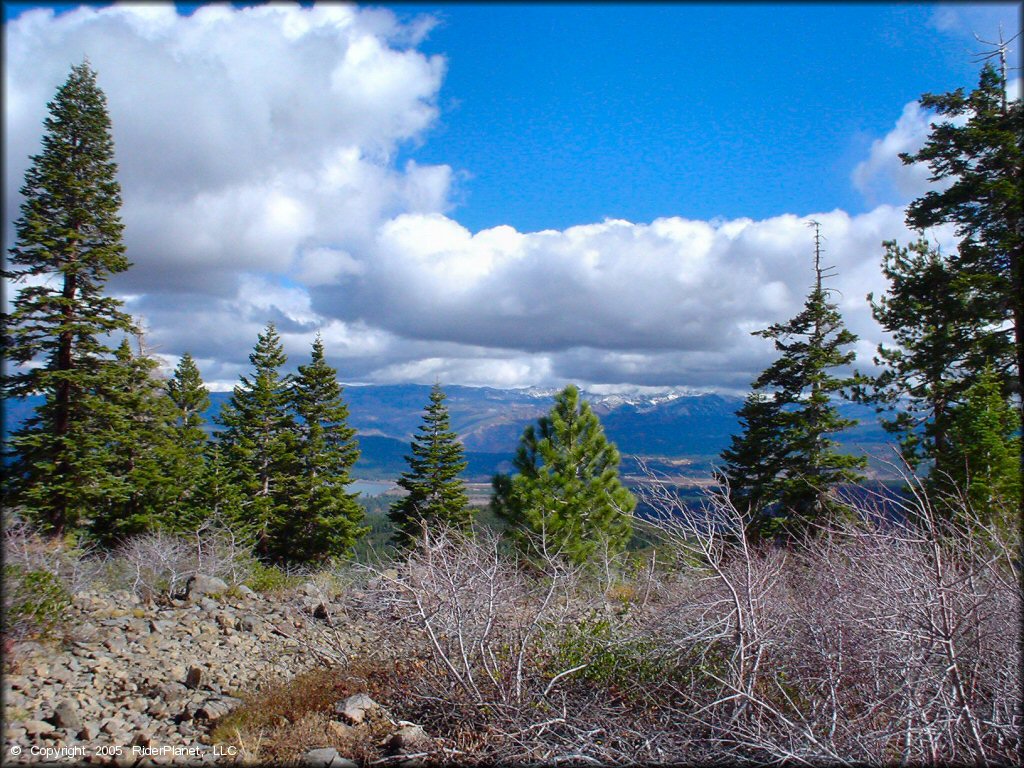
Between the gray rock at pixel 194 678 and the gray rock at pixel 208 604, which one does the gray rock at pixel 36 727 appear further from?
the gray rock at pixel 208 604

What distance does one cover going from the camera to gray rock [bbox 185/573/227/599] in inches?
471

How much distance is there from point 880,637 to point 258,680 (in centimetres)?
767

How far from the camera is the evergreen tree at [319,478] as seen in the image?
27625mm

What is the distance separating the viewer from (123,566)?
15859 mm

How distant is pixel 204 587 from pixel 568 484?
946cm

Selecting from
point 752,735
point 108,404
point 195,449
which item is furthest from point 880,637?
point 195,449

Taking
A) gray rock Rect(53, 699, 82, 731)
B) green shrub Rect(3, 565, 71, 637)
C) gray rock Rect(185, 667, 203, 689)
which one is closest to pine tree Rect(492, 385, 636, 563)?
gray rock Rect(185, 667, 203, 689)

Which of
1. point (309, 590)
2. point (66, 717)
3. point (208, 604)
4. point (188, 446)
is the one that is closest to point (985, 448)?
point (309, 590)

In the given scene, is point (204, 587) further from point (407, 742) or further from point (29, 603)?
point (407, 742)

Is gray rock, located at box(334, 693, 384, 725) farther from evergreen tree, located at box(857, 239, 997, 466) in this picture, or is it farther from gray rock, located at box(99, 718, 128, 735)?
A: evergreen tree, located at box(857, 239, 997, 466)

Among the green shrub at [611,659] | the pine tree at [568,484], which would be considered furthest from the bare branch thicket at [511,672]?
the pine tree at [568,484]

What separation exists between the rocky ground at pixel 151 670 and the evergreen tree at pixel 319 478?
51.4 feet

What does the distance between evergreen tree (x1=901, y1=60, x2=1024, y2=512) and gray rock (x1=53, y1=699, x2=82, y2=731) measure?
57.9 feet

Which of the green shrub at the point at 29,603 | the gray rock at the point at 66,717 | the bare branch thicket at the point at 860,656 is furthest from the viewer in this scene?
the green shrub at the point at 29,603
